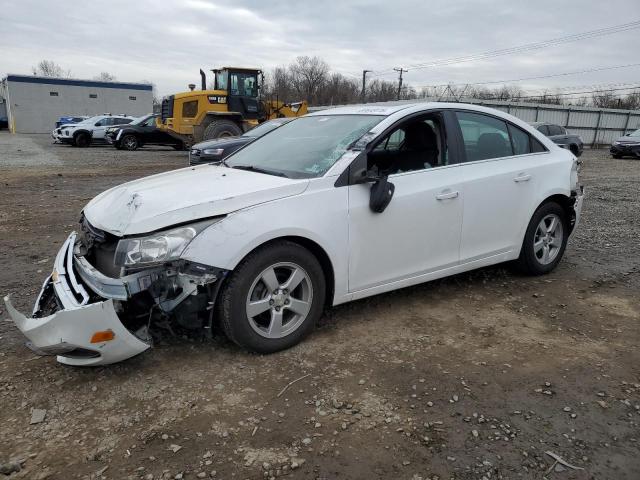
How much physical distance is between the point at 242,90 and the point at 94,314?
17190mm

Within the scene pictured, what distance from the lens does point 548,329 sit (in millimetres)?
3922

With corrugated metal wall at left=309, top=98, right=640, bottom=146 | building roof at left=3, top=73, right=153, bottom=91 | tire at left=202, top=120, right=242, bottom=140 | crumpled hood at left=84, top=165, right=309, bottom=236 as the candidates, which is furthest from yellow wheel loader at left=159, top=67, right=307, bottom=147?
building roof at left=3, top=73, right=153, bottom=91

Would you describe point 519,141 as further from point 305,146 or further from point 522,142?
point 305,146

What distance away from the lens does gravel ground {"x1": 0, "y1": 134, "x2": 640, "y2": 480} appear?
2432mm

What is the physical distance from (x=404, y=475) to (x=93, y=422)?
1657 millimetres

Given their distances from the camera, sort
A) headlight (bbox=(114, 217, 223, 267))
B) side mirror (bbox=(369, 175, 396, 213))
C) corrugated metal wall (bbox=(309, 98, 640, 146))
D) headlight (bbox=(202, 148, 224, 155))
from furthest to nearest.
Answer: corrugated metal wall (bbox=(309, 98, 640, 146)), headlight (bbox=(202, 148, 224, 155)), side mirror (bbox=(369, 175, 396, 213)), headlight (bbox=(114, 217, 223, 267))

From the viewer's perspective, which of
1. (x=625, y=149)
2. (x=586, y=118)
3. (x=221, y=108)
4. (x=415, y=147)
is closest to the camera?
(x=415, y=147)

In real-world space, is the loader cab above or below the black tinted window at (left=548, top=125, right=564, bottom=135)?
above

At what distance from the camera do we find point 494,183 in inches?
171

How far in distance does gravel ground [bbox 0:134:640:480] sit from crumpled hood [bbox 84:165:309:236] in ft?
3.10

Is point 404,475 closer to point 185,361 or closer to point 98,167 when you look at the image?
point 185,361

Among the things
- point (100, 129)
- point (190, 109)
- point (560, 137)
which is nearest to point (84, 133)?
point (100, 129)

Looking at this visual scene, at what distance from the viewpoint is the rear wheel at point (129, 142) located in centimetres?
2269

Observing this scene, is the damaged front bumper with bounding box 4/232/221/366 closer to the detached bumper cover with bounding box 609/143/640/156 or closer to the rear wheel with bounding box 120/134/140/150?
the rear wheel with bounding box 120/134/140/150
